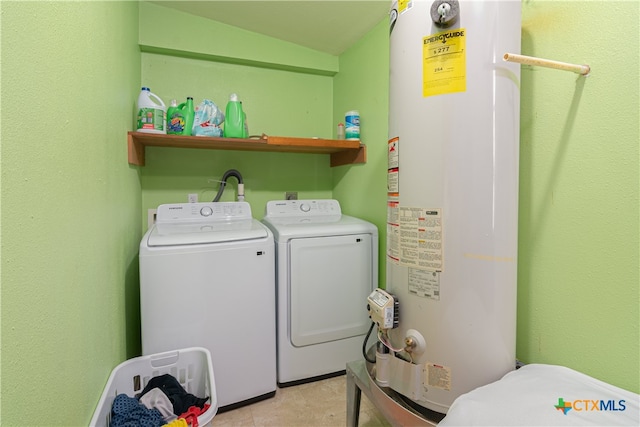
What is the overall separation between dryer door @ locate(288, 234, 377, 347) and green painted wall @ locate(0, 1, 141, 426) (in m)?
0.88

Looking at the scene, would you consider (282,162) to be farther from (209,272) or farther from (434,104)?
(434,104)

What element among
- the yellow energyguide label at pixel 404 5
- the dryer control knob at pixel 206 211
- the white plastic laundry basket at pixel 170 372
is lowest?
the white plastic laundry basket at pixel 170 372

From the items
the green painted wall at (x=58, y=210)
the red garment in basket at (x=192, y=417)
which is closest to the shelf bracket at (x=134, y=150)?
the green painted wall at (x=58, y=210)

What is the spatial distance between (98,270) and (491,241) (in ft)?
4.20

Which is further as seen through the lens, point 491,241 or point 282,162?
point 282,162

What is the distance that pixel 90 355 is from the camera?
0.96 meters

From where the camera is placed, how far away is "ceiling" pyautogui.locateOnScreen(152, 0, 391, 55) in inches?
73.8

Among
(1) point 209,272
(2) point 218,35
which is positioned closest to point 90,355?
(1) point 209,272

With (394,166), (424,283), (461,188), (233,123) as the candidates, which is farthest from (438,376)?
(233,123)

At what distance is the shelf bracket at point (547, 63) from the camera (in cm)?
86

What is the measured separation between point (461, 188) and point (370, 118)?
4.31 ft

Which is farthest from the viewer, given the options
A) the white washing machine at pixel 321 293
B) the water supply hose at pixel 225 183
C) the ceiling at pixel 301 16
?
the water supply hose at pixel 225 183

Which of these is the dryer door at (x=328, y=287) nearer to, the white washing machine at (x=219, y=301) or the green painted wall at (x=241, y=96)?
the white washing machine at (x=219, y=301)

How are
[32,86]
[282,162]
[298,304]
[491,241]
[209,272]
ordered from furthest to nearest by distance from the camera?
[282,162], [298,304], [209,272], [491,241], [32,86]
